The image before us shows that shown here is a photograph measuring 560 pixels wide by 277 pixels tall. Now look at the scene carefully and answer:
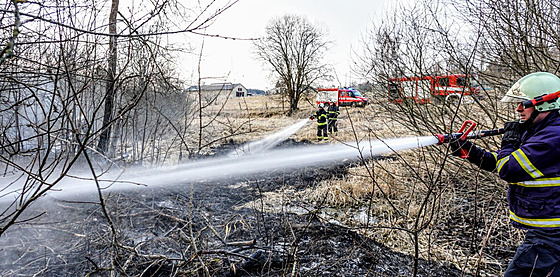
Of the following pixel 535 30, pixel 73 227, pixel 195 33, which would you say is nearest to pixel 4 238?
pixel 73 227

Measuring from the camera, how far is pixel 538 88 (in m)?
2.45

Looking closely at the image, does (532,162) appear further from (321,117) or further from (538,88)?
(321,117)

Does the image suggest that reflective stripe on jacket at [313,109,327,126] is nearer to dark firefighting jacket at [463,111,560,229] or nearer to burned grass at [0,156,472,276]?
burned grass at [0,156,472,276]

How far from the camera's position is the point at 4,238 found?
407 centimetres

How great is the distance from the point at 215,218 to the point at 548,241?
446 centimetres

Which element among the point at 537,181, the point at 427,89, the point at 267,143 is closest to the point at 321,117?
the point at 267,143

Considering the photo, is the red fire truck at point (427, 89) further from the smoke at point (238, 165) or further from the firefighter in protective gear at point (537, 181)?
the firefighter in protective gear at point (537, 181)

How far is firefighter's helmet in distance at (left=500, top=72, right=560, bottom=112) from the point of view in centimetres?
235

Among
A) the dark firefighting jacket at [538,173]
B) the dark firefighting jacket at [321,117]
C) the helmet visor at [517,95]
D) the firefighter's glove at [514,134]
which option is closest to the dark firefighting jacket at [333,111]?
the dark firefighting jacket at [321,117]

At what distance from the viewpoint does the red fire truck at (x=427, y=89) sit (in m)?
5.68

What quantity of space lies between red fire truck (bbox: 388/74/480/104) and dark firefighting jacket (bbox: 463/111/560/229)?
133 inches

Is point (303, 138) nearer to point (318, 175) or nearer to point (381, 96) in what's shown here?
point (318, 175)

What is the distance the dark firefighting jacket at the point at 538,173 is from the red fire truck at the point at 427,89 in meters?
3.38

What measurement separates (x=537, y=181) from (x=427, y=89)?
4255 mm
